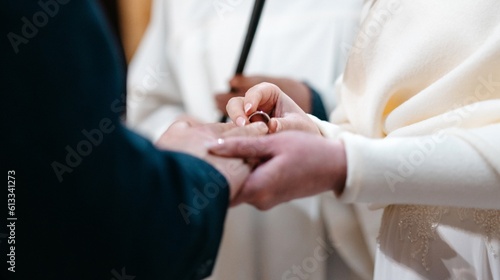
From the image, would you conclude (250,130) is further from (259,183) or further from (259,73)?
(259,73)

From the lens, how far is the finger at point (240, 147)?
33 cm

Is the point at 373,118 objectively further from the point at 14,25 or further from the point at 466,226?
the point at 14,25

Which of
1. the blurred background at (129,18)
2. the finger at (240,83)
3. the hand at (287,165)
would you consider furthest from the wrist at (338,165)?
the blurred background at (129,18)

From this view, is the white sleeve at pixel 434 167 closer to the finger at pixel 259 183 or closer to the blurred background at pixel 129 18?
the finger at pixel 259 183

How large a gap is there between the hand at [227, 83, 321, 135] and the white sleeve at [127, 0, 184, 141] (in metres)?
0.37

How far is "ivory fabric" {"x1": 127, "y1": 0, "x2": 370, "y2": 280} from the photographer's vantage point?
47 centimetres

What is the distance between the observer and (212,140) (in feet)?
1.10

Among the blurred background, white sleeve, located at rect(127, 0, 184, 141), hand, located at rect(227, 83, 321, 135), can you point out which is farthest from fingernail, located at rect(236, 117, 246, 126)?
the blurred background

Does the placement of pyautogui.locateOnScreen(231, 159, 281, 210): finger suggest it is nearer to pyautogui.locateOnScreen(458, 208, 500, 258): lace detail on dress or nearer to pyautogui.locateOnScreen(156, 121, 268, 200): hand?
pyautogui.locateOnScreen(156, 121, 268, 200): hand

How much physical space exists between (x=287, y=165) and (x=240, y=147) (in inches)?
1.2

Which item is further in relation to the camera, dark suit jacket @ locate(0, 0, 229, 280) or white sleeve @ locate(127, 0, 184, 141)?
white sleeve @ locate(127, 0, 184, 141)

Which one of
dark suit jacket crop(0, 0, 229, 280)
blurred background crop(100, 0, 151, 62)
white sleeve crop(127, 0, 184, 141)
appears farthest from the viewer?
blurred background crop(100, 0, 151, 62)

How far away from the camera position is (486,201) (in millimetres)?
388

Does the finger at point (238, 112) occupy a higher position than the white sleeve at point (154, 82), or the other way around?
the finger at point (238, 112)
